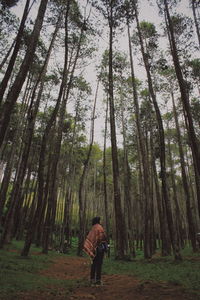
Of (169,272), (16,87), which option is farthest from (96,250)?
(16,87)

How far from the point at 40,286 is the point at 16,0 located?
11.6 meters

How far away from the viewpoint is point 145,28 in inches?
566

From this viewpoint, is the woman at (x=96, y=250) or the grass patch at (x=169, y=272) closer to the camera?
the grass patch at (x=169, y=272)

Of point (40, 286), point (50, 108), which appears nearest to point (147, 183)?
point (40, 286)

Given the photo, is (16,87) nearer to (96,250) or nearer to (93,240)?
(93,240)

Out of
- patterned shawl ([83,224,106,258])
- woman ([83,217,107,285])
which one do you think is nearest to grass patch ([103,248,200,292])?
woman ([83,217,107,285])

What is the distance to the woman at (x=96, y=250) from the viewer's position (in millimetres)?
5246

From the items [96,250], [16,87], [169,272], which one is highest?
[16,87]

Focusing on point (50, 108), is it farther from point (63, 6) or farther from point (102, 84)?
point (63, 6)

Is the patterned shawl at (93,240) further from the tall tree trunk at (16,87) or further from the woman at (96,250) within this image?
the tall tree trunk at (16,87)

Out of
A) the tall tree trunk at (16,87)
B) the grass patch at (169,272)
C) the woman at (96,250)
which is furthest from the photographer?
the tall tree trunk at (16,87)

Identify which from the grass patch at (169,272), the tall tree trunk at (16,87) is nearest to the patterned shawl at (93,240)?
the grass patch at (169,272)

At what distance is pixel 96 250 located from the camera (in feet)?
17.6

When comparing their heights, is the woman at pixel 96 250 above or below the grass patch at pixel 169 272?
above
